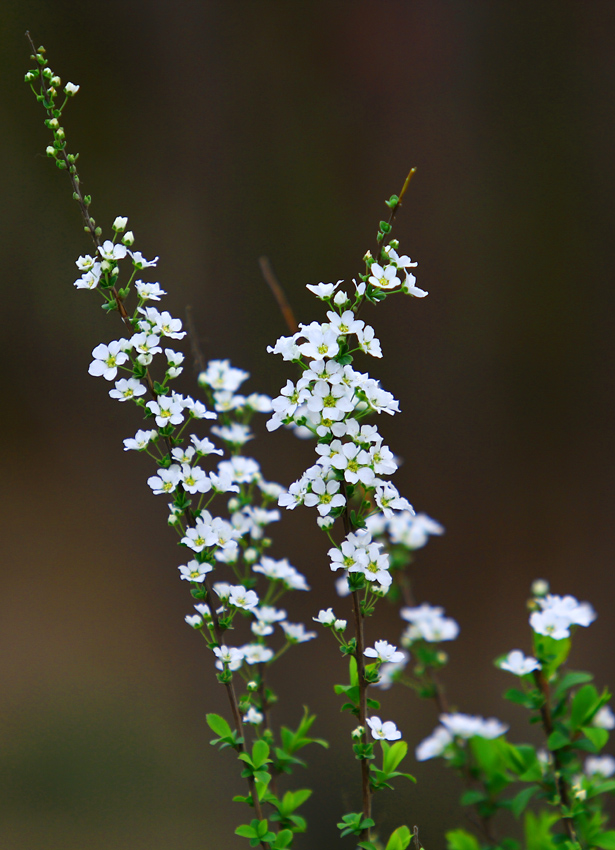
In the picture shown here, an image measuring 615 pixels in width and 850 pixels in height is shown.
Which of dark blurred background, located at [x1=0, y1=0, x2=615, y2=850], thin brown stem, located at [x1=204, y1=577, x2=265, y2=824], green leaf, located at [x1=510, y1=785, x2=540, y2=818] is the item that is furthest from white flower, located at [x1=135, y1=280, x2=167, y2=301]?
dark blurred background, located at [x1=0, y1=0, x2=615, y2=850]

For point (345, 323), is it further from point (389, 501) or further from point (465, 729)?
point (465, 729)

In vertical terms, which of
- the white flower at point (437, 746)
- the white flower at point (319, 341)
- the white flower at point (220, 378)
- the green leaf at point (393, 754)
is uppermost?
the white flower at point (220, 378)

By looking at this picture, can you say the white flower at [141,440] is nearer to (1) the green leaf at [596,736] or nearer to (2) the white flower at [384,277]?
(2) the white flower at [384,277]

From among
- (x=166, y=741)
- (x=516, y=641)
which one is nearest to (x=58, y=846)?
(x=166, y=741)

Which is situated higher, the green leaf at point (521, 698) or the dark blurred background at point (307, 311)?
the dark blurred background at point (307, 311)

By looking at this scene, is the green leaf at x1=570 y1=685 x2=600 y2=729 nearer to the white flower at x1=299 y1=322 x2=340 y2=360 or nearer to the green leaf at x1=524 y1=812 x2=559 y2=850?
the green leaf at x1=524 y1=812 x2=559 y2=850

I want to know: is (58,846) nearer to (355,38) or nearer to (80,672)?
(80,672)

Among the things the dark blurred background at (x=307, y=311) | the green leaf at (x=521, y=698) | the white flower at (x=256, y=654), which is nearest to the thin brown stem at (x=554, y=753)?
the green leaf at (x=521, y=698)
